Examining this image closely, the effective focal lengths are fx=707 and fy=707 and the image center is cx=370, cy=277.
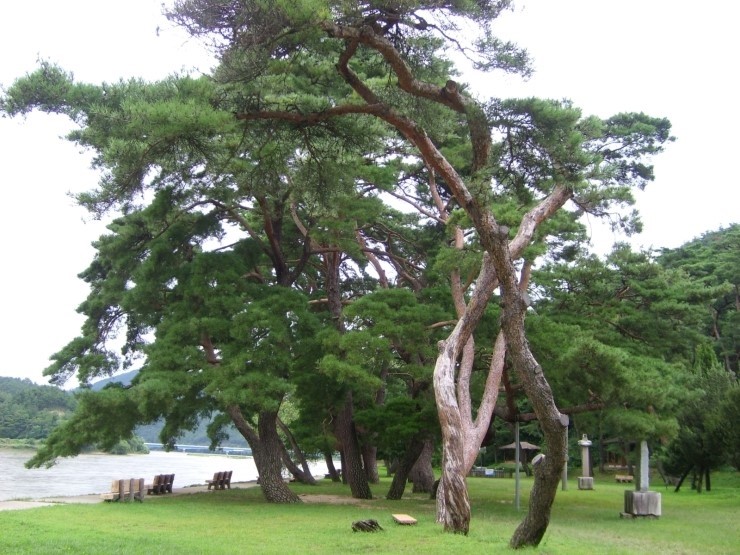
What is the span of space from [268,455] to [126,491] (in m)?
3.16

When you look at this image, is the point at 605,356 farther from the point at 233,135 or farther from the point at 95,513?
the point at 95,513

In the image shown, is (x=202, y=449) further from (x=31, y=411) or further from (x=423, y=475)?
(x=423, y=475)

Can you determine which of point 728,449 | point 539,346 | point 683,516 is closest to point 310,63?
point 539,346

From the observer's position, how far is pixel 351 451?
17625mm

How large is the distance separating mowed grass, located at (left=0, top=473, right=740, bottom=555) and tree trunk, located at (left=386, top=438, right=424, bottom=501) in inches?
15.9

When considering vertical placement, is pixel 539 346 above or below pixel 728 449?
above

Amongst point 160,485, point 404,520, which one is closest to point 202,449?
point 160,485

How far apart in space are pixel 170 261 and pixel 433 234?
6429 mm

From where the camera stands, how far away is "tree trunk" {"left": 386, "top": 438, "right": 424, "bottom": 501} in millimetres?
16625

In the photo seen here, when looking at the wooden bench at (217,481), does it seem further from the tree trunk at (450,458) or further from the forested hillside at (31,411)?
the forested hillside at (31,411)

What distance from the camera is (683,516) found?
14.5m

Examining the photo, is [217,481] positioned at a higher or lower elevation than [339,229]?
lower

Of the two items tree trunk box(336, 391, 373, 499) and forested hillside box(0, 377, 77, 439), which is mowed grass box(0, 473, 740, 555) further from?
forested hillside box(0, 377, 77, 439)

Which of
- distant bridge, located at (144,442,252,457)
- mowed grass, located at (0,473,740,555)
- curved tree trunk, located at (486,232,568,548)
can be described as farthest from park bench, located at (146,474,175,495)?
distant bridge, located at (144,442,252,457)
